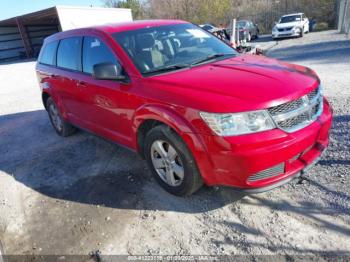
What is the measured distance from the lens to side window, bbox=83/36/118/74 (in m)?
3.77

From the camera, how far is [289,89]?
2.78 m

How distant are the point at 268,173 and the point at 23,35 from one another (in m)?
33.9

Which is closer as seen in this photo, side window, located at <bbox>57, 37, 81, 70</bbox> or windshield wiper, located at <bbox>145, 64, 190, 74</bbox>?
windshield wiper, located at <bbox>145, 64, 190, 74</bbox>

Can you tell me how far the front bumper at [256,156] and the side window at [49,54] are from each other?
3807 mm

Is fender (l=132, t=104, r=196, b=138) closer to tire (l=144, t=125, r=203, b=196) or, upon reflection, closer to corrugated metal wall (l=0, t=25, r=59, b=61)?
tire (l=144, t=125, r=203, b=196)

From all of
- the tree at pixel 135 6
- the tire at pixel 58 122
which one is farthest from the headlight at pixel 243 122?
the tree at pixel 135 6

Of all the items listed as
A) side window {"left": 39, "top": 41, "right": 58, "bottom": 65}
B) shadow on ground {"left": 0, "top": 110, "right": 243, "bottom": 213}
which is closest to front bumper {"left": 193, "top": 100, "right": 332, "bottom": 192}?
shadow on ground {"left": 0, "top": 110, "right": 243, "bottom": 213}

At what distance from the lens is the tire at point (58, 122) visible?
567cm

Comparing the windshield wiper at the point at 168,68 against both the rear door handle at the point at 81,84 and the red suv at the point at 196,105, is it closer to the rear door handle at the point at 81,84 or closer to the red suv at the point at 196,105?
the red suv at the point at 196,105

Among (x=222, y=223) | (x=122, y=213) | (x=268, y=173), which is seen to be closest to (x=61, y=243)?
(x=122, y=213)

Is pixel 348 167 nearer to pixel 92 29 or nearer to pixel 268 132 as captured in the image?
pixel 268 132

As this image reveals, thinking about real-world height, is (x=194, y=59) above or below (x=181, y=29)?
below

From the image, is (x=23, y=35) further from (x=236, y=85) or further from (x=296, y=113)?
(x=296, y=113)

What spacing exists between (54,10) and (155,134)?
25.6 m
